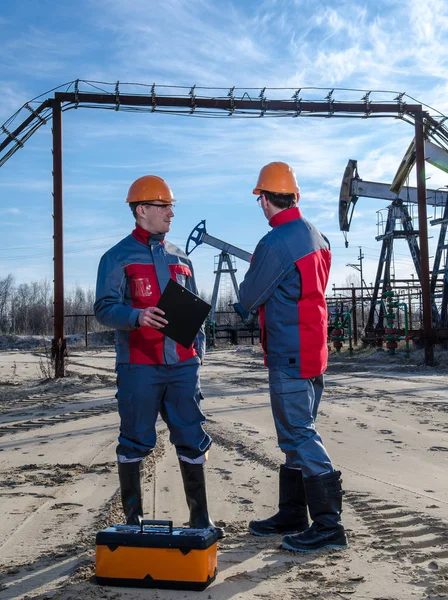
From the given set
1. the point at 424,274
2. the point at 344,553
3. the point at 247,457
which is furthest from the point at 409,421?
the point at 424,274

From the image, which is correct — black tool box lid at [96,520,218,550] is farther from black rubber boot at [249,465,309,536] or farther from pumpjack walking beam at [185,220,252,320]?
pumpjack walking beam at [185,220,252,320]

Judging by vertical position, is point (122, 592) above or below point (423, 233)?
below

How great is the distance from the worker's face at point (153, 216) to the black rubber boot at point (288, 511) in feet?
4.83

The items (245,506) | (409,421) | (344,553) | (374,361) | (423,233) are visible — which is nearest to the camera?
(344,553)

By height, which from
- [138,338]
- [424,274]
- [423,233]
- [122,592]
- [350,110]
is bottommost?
[122,592]

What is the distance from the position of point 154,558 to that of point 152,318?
1.06 meters

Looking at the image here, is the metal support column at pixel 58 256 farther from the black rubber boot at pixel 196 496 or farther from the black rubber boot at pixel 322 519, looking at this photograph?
the black rubber boot at pixel 322 519

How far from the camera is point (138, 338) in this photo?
10.4 ft

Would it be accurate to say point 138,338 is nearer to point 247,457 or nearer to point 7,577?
point 7,577

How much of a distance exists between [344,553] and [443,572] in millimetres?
481

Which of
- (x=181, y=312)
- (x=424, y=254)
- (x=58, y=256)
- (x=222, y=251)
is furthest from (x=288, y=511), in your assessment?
(x=222, y=251)

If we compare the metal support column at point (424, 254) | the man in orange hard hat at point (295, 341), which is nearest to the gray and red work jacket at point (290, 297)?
the man in orange hard hat at point (295, 341)

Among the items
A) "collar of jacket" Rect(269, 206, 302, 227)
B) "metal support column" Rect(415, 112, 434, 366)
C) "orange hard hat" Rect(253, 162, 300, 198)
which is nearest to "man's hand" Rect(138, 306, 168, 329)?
"collar of jacket" Rect(269, 206, 302, 227)

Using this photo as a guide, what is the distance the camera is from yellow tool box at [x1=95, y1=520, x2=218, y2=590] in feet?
8.58
